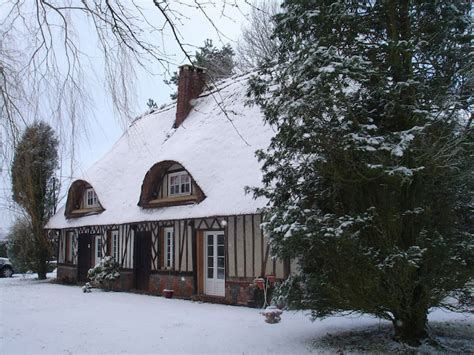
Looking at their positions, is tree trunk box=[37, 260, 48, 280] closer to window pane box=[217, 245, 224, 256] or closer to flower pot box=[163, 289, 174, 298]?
flower pot box=[163, 289, 174, 298]

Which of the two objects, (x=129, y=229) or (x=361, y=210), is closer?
(x=361, y=210)

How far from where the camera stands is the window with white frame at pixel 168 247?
46.1ft

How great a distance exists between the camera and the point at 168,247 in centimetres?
1431

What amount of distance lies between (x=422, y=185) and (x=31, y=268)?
68.8 ft

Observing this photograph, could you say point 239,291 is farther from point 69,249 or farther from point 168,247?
point 69,249

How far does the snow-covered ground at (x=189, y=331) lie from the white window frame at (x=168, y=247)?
2726mm

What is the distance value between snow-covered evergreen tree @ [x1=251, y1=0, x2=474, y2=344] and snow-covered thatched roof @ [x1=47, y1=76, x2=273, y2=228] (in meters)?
2.63

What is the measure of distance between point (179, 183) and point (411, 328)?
29.0 feet

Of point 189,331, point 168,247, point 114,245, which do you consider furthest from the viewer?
point 114,245

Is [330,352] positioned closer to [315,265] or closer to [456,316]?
[315,265]

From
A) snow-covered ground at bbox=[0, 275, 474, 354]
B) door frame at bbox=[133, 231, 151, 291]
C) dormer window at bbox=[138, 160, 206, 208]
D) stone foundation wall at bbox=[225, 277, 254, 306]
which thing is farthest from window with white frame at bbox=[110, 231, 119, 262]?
stone foundation wall at bbox=[225, 277, 254, 306]

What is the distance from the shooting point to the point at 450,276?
19.7ft

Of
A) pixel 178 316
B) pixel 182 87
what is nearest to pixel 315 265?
pixel 178 316

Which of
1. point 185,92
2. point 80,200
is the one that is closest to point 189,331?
point 185,92
